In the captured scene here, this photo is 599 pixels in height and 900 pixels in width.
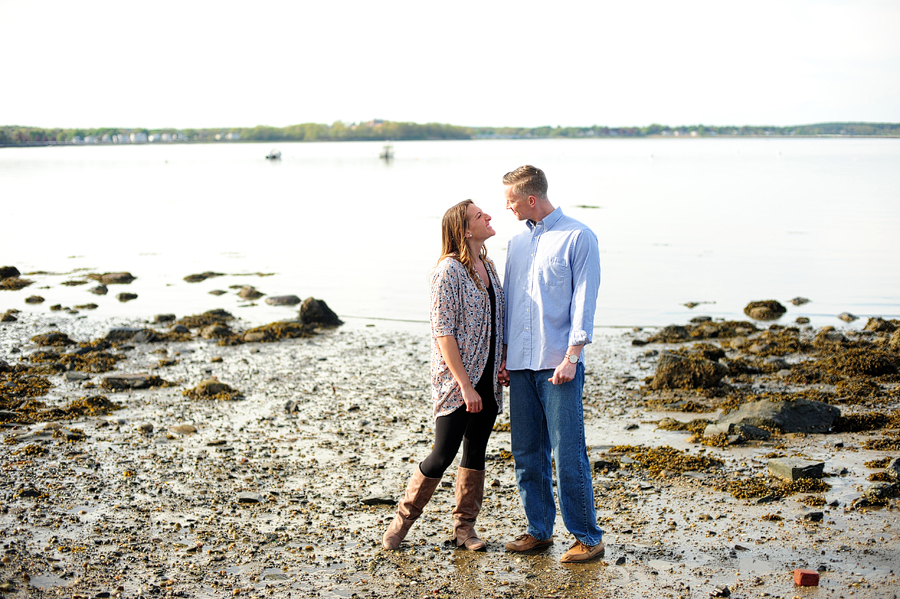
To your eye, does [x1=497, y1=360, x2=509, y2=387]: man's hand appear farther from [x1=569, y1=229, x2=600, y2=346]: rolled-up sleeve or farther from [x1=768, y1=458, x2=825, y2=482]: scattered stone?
[x1=768, y1=458, x2=825, y2=482]: scattered stone

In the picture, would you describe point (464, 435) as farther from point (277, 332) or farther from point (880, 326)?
point (880, 326)

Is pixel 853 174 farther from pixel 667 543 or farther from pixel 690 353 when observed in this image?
pixel 667 543

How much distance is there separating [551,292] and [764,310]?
11.8 m

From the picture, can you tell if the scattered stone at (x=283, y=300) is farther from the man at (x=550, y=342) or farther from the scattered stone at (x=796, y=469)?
the man at (x=550, y=342)

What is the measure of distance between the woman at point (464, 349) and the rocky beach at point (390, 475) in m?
0.64

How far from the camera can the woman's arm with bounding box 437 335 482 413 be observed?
514cm

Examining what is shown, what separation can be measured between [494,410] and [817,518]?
2619 mm

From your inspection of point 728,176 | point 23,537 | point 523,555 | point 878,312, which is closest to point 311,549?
point 523,555

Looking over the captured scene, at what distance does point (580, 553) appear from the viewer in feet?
17.6

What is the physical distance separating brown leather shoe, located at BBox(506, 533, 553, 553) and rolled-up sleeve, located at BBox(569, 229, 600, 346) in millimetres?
1513

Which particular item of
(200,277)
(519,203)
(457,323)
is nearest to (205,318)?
(200,277)

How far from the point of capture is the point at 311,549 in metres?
5.73

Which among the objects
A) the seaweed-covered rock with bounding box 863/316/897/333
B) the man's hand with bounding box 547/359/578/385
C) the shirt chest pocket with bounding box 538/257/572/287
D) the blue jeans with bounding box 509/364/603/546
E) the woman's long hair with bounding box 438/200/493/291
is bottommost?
the seaweed-covered rock with bounding box 863/316/897/333

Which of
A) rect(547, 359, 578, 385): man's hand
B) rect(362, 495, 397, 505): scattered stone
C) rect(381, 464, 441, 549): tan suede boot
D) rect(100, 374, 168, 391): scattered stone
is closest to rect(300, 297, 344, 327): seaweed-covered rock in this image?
rect(100, 374, 168, 391): scattered stone
